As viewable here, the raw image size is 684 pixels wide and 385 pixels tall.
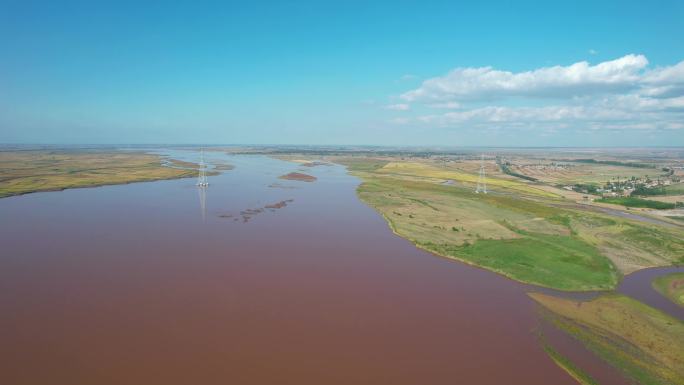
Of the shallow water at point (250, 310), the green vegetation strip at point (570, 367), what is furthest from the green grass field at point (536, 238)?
the green vegetation strip at point (570, 367)

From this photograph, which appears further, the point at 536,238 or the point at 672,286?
the point at 536,238

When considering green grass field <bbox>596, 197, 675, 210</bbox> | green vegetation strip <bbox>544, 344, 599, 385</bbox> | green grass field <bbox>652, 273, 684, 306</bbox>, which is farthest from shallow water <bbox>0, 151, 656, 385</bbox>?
green grass field <bbox>596, 197, 675, 210</bbox>

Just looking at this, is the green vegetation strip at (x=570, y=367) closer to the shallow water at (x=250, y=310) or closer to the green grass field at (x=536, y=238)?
the shallow water at (x=250, y=310)

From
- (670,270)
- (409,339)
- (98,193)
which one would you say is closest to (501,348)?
(409,339)

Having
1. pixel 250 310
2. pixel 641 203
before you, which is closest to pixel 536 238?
pixel 250 310

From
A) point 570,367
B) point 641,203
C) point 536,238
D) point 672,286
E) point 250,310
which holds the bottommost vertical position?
point 570,367

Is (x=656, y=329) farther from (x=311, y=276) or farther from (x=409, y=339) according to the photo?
(x=311, y=276)

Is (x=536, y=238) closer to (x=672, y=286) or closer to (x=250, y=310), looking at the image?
(x=672, y=286)
